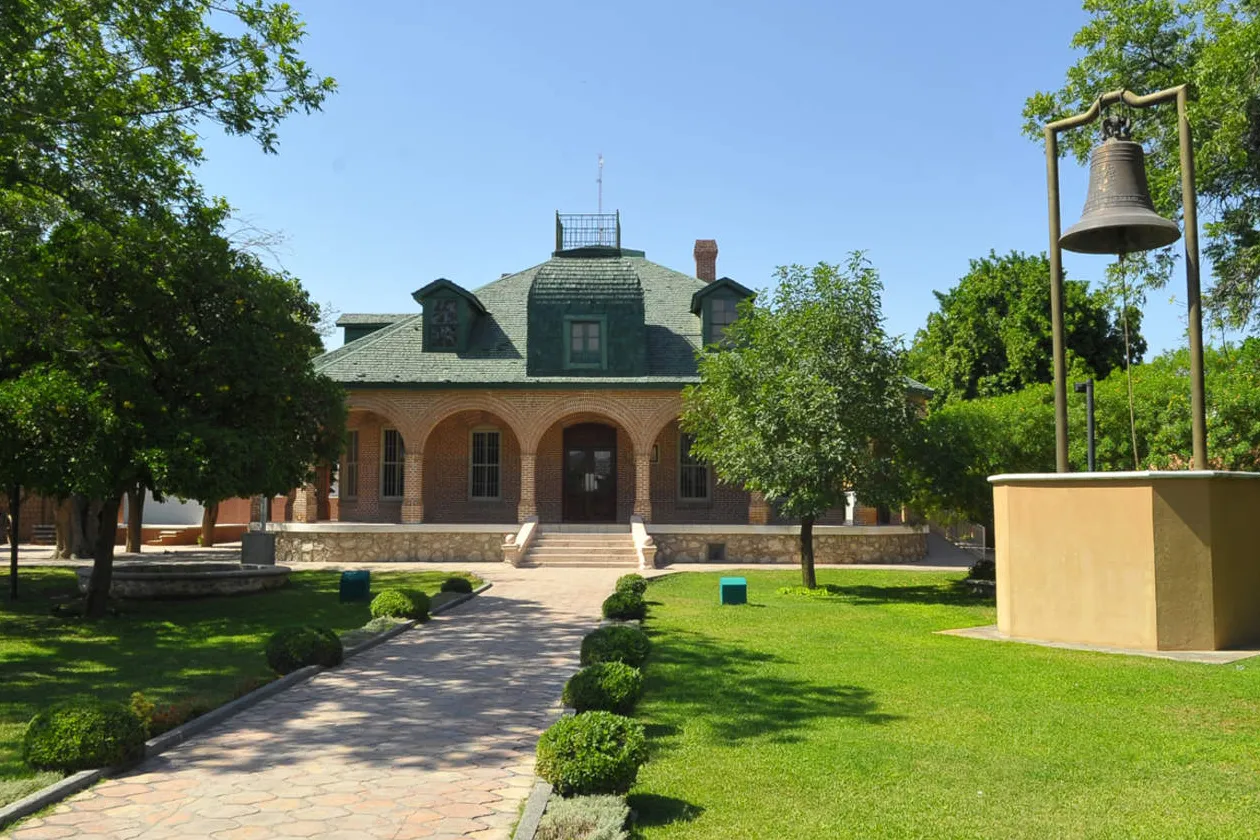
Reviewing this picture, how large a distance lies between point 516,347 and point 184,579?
13.3m

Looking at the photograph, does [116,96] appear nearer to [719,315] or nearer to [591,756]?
[591,756]

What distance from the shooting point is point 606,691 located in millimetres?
8352

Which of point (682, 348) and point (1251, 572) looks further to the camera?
point (682, 348)

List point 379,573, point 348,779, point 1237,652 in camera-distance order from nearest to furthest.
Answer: point 348,779
point 1237,652
point 379,573

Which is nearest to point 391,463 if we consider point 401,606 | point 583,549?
point 583,549


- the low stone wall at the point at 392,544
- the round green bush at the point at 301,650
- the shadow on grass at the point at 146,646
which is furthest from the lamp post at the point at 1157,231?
the low stone wall at the point at 392,544

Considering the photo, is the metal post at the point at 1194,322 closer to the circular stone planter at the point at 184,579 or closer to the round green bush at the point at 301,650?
the round green bush at the point at 301,650

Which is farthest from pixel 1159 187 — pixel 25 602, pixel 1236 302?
pixel 25 602

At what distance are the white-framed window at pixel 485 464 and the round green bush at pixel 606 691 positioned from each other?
2169 cm

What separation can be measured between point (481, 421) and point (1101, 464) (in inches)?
696

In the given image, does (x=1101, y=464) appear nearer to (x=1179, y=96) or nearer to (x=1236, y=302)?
(x=1236, y=302)

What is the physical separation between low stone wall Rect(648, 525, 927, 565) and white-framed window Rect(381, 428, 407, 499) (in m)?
8.96

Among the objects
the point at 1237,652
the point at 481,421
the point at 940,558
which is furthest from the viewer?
the point at 481,421

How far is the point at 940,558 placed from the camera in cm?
2795
